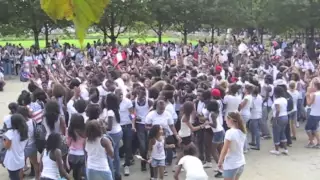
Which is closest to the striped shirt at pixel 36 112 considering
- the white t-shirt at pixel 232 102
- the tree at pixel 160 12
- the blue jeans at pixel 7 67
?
the white t-shirt at pixel 232 102

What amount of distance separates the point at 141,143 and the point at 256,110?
2.77 meters

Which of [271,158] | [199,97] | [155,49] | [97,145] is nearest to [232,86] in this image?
[199,97]

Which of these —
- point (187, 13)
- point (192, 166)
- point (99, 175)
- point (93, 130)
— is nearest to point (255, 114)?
point (192, 166)

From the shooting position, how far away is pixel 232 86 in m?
8.66

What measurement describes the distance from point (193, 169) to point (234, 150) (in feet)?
2.38

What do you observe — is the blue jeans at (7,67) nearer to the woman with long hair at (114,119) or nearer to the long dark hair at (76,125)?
the woman with long hair at (114,119)

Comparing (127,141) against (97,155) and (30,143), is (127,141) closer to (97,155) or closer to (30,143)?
(30,143)

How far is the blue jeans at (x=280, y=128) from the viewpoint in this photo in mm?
9077

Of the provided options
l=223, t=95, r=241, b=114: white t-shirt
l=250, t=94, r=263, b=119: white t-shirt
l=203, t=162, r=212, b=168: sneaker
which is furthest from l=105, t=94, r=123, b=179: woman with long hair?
l=250, t=94, r=263, b=119: white t-shirt

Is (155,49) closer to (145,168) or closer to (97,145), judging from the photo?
(145,168)

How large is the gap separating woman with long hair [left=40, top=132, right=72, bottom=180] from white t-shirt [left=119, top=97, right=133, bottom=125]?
2.08 metres

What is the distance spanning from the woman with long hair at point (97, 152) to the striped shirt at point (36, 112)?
62.5 inches

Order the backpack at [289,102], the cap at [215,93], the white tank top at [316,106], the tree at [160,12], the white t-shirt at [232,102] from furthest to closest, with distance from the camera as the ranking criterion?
1. the tree at [160,12]
2. the backpack at [289,102]
3. the white tank top at [316,106]
4. the white t-shirt at [232,102]
5. the cap at [215,93]

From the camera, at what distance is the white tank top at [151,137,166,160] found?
713cm
